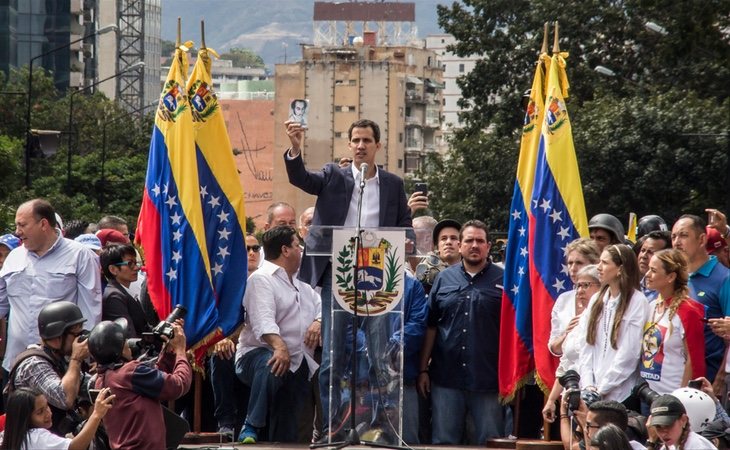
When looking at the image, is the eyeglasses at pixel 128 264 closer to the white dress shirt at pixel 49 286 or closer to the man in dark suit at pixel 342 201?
the white dress shirt at pixel 49 286

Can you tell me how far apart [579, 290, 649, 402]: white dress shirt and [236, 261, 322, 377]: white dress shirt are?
2518 millimetres

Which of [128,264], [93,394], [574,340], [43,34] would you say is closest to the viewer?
[93,394]

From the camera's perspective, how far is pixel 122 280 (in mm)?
13109

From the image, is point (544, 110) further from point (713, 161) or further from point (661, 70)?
point (661, 70)

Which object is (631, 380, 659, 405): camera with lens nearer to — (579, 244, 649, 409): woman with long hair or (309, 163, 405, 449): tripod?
(579, 244, 649, 409): woman with long hair

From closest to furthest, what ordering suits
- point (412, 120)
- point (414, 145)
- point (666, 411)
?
point (666, 411)
point (412, 120)
point (414, 145)

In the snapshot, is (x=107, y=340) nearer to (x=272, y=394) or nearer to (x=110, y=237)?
(x=272, y=394)

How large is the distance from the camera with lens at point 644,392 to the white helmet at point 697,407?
32 cm

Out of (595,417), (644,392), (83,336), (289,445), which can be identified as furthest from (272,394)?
(595,417)

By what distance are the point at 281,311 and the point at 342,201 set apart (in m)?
1.30

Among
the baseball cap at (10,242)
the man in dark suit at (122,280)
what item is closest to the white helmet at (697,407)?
the man in dark suit at (122,280)

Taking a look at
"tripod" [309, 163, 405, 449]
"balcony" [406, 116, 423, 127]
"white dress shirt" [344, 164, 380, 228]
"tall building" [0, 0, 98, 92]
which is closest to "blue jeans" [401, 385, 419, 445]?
"tripod" [309, 163, 405, 449]

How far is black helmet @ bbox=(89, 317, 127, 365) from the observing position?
10523 mm

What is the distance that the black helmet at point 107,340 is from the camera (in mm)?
10523
